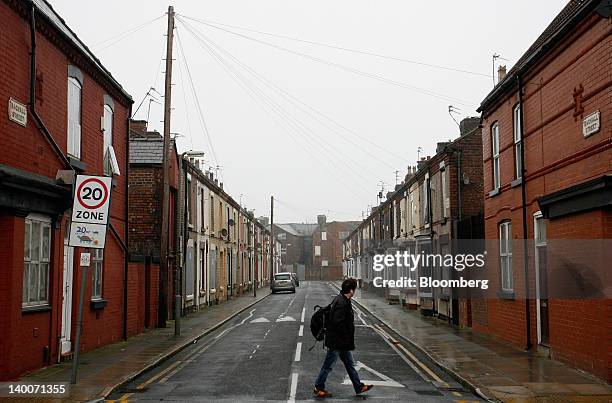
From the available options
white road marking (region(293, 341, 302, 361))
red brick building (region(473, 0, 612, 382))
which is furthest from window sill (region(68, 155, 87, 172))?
red brick building (region(473, 0, 612, 382))

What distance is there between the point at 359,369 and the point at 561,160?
6052 millimetres

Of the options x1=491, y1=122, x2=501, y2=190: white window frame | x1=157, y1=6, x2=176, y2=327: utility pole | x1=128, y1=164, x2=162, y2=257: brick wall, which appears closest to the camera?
x1=491, y1=122, x2=501, y2=190: white window frame

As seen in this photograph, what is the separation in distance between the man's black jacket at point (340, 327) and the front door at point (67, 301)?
703cm

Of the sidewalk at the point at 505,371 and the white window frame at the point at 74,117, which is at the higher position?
the white window frame at the point at 74,117

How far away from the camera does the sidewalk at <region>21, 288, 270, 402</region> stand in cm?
1170

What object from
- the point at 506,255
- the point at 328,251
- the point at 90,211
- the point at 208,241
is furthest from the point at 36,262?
the point at 328,251

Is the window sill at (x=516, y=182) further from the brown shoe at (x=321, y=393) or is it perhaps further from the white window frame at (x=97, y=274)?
the white window frame at (x=97, y=274)

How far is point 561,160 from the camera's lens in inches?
553

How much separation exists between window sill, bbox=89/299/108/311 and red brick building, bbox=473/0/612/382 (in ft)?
34.7

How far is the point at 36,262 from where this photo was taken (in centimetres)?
1338

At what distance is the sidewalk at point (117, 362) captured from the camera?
38.4 feet

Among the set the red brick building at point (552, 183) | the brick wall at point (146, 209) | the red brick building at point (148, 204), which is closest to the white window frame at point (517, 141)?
the red brick building at point (552, 183)

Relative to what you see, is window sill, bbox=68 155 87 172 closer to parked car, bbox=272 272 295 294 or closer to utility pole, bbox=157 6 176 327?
utility pole, bbox=157 6 176 327

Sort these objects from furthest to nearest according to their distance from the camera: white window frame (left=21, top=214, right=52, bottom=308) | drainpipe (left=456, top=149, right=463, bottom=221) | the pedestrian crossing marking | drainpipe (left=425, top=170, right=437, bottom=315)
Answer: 1. drainpipe (left=425, top=170, right=437, bottom=315)
2. drainpipe (left=456, top=149, right=463, bottom=221)
3. white window frame (left=21, top=214, right=52, bottom=308)
4. the pedestrian crossing marking
